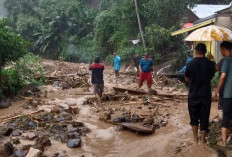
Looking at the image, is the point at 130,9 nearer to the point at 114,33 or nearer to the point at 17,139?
the point at 114,33

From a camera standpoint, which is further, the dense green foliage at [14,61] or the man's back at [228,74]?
the dense green foliage at [14,61]

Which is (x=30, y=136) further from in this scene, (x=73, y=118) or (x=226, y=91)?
(x=226, y=91)

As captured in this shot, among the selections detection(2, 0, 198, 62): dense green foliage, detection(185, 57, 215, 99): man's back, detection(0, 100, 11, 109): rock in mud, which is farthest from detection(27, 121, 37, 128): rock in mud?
detection(2, 0, 198, 62): dense green foliage

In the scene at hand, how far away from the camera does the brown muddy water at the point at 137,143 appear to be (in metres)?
5.24

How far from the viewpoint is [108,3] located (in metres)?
35.8

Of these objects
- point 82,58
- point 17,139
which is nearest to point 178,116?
point 17,139

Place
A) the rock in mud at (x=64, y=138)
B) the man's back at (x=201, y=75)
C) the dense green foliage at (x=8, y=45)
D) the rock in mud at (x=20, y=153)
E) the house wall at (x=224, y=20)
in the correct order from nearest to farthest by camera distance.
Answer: the man's back at (x=201, y=75), the rock in mud at (x=20, y=153), the rock in mud at (x=64, y=138), the dense green foliage at (x=8, y=45), the house wall at (x=224, y=20)

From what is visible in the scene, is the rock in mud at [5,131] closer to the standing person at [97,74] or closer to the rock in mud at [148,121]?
the rock in mud at [148,121]

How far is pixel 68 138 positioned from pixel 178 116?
10.3ft

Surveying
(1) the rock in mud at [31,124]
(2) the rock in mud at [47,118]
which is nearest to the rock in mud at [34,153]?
(1) the rock in mud at [31,124]

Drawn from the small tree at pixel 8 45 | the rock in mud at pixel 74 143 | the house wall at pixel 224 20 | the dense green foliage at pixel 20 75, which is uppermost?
the house wall at pixel 224 20

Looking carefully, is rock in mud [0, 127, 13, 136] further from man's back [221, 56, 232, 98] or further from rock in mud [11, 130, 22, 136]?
man's back [221, 56, 232, 98]

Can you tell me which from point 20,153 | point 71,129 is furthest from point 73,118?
point 20,153

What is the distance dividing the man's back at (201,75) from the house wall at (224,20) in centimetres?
946
